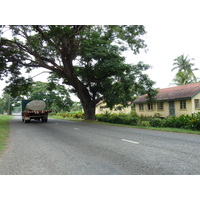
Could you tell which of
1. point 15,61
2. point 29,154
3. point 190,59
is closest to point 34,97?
point 15,61

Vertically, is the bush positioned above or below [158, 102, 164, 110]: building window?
below

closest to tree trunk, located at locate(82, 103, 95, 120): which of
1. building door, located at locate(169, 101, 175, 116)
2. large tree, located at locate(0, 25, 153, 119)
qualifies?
large tree, located at locate(0, 25, 153, 119)

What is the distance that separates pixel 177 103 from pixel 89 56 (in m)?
15.0

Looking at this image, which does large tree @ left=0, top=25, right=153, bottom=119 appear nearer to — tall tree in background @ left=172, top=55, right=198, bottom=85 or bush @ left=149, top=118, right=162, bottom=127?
bush @ left=149, top=118, right=162, bottom=127

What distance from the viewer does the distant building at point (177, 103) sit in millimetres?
23422

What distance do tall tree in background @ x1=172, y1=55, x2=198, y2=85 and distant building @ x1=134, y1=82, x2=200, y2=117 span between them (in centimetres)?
1466

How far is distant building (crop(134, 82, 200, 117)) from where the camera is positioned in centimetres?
2342

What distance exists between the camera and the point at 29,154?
6.27 meters

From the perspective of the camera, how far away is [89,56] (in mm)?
16844

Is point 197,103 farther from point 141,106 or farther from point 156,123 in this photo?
point 156,123

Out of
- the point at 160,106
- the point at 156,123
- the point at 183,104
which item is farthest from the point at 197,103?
the point at 156,123

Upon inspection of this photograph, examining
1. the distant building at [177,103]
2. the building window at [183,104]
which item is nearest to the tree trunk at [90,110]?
the distant building at [177,103]

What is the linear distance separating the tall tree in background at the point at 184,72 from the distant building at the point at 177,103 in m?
14.7

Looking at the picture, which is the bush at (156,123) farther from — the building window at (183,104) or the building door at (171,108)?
the building door at (171,108)
